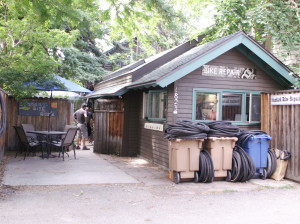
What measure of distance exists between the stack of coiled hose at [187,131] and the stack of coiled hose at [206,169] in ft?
1.85

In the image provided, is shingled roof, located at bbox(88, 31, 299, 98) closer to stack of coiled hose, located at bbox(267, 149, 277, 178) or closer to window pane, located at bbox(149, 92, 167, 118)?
window pane, located at bbox(149, 92, 167, 118)

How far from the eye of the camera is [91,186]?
7484 mm

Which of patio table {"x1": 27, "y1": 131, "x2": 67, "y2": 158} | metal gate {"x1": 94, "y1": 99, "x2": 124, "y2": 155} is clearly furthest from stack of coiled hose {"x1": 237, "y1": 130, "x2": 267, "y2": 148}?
patio table {"x1": 27, "y1": 131, "x2": 67, "y2": 158}

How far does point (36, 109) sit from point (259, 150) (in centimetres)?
803

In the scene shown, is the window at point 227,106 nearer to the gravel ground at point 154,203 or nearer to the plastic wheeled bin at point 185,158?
the plastic wheeled bin at point 185,158

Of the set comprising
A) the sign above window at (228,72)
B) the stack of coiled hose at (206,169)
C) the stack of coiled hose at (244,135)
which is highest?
the sign above window at (228,72)

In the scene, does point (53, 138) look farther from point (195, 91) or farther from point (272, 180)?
point (272, 180)

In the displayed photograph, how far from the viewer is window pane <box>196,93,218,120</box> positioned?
9594 millimetres

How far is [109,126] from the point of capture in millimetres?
13086

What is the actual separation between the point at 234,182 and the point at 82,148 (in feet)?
27.2

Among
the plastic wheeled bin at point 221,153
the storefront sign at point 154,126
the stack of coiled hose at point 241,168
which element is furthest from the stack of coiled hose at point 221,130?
the storefront sign at point 154,126

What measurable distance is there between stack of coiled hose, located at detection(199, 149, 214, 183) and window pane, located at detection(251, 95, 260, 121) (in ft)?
8.67

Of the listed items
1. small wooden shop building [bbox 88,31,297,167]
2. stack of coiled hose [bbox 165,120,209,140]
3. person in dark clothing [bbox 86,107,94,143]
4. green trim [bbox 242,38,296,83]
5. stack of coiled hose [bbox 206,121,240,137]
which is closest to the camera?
stack of coiled hose [bbox 165,120,209,140]

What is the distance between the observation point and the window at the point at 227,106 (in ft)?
31.6
